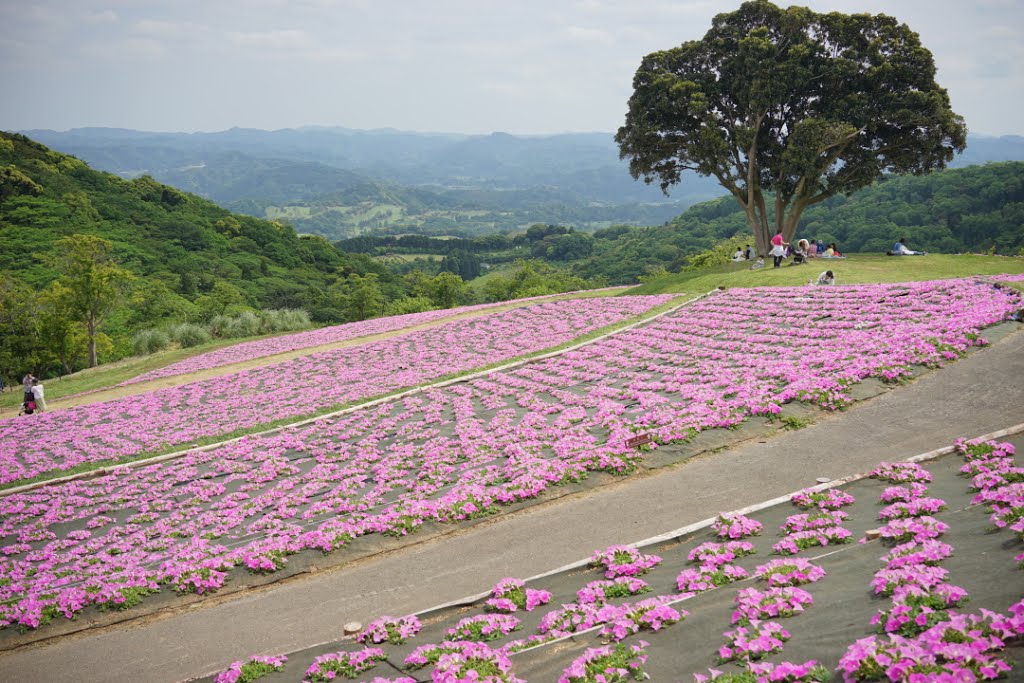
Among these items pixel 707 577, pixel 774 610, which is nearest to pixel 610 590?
pixel 707 577

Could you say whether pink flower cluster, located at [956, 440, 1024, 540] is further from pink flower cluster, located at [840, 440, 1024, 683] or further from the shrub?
the shrub

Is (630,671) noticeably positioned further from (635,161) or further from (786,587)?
(635,161)

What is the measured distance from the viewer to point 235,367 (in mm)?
40062

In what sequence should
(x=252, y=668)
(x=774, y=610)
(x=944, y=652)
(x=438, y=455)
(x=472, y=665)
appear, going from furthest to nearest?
(x=438, y=455) < (x=252, y=668) < (x=472, y=665) < (x=774, y=610) < (x=944, y=652)

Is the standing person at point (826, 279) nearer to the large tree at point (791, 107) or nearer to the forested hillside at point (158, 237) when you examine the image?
the large tree at point (791, 107)

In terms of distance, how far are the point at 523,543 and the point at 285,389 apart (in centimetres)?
2240

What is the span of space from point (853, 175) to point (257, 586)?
163 ft

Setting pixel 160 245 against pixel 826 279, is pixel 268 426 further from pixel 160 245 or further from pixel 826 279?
pixel 160 245

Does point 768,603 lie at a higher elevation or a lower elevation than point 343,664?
higher

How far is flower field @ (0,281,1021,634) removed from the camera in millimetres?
14680

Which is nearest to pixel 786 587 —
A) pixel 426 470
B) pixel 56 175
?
pixel 426 470

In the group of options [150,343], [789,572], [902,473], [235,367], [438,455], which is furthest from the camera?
[150,343]

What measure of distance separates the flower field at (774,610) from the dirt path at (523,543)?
1.21 meters

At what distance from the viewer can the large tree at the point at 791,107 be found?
148 feet
